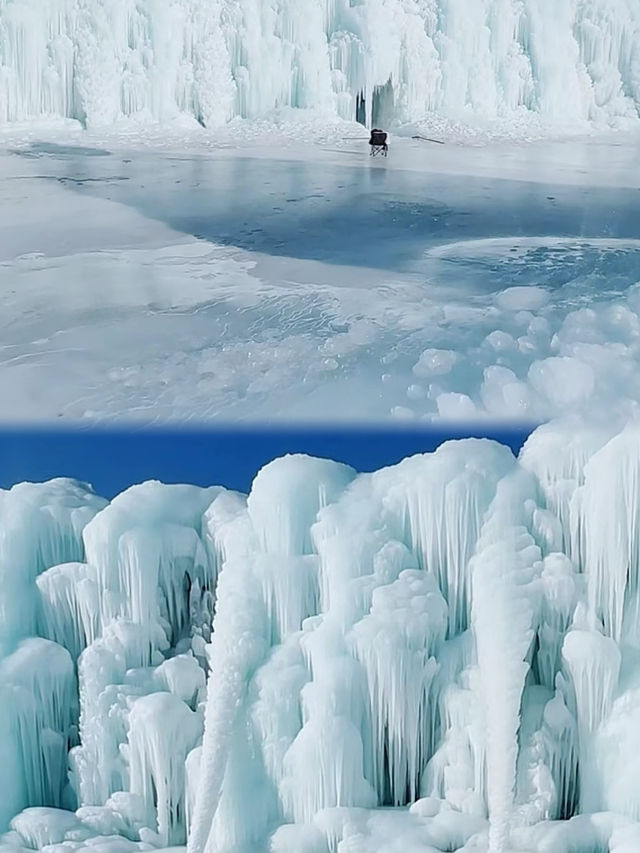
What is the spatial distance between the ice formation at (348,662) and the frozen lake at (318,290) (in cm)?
21

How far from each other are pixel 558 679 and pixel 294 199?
172 cm

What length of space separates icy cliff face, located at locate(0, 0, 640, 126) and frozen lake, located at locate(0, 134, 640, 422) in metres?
0.50

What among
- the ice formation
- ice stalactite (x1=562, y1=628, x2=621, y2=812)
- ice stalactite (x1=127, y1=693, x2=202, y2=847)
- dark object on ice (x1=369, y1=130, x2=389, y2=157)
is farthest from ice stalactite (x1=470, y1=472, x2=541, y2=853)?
dark object on ice (x1=369, y1=130, x2=389, y2=157)

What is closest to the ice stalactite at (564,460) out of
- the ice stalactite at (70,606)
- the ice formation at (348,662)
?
the ice formation at (348,662)

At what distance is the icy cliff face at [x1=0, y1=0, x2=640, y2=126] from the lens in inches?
141

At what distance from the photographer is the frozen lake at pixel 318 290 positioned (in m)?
2.22

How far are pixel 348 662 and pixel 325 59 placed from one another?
2.48 m

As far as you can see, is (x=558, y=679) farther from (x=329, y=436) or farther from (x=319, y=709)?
(x=329, y=436)

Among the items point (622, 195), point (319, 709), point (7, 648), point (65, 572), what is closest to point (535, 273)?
point (622, 195)

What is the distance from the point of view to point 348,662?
2.43 metres

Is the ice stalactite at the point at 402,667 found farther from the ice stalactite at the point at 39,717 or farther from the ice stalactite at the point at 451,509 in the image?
the ice stalactite at the point at 39,717

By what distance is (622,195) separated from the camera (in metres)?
3.04

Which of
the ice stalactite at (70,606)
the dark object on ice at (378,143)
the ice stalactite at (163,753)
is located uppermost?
the dark object on ice at (378,143)

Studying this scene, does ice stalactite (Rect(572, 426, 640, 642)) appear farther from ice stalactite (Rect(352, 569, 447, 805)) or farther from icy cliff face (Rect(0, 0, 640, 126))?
icy cliff face (Rect(0, 0, 640, 126))
